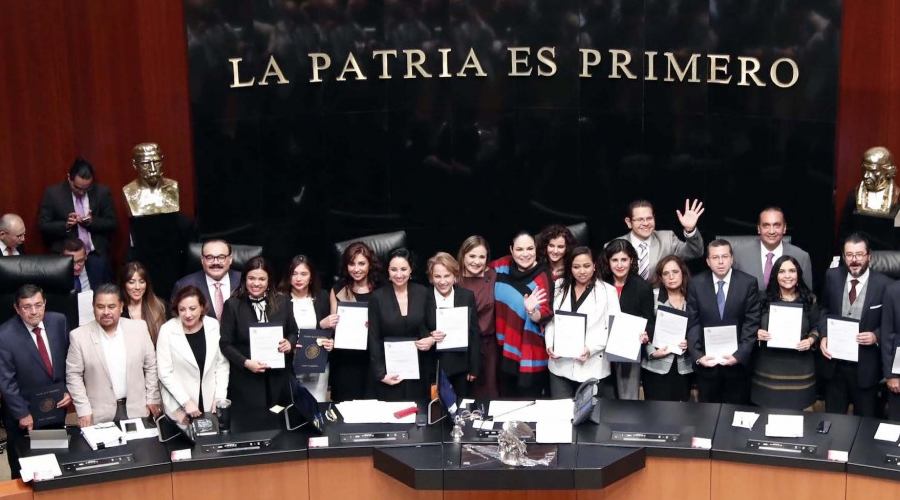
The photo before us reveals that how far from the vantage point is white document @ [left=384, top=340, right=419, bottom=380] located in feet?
25.0

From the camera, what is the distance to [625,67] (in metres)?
9.90

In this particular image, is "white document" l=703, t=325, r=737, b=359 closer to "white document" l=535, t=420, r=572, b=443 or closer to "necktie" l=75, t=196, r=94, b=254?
"white document" l=535, t=420, r=572, b=443

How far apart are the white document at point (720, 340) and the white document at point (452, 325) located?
145 centimetres

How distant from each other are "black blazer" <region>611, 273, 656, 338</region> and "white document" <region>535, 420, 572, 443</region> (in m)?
1.25

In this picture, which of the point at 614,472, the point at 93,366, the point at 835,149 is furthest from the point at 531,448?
the point at 835,149

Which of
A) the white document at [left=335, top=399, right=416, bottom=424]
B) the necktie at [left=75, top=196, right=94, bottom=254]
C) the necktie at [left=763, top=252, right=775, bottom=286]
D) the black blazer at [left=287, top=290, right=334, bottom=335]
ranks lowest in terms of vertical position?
the white document at [left=335, top=399, right=416, bottom=424]

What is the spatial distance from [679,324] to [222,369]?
2.74 meters

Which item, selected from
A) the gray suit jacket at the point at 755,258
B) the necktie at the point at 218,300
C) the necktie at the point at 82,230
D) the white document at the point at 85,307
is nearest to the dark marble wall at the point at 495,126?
the necktie at the point at 82,230

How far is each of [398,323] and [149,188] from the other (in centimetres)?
284

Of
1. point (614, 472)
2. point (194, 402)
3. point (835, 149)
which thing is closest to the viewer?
point (614, 472)

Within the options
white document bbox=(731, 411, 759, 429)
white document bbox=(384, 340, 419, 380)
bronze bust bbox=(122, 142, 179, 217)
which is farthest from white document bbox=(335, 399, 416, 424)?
bronze bust bbox=(122, 142, 179, 217)

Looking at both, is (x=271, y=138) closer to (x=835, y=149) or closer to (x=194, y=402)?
(x=194, y=402)

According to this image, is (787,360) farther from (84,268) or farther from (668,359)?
(84,268)

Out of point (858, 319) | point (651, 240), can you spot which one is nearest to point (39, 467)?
point (651, 240)
